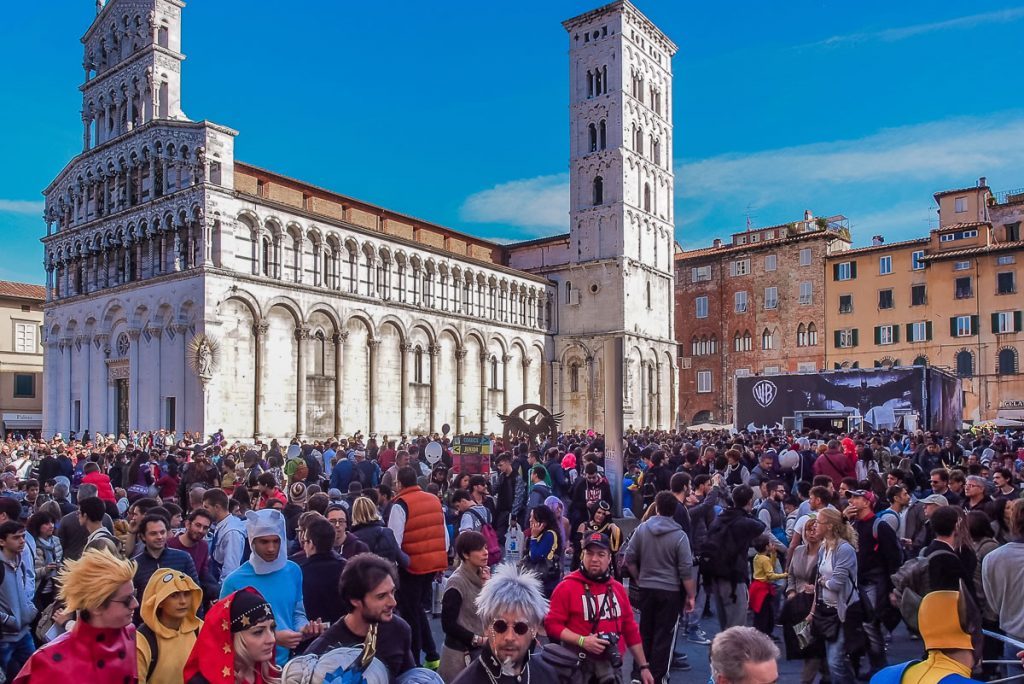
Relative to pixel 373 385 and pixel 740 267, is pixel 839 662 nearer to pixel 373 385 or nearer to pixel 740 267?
pixel 373 385

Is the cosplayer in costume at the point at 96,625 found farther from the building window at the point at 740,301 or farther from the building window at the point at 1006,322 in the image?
the building window at the point at 740,301

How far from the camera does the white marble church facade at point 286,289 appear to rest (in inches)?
1150

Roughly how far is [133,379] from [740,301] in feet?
120

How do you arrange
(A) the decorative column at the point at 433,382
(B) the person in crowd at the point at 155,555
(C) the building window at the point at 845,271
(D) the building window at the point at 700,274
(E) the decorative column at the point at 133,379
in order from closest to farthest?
(B) the person in crowd at the point at 155,555 < (E) the decorative column at the point at 133,379 < (A) the decorative column at the point at 433,382 < (C) the building window at the point at 845,271 < (D) the building window at the point at 700,274

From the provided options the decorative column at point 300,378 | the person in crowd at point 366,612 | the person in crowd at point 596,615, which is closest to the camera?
the person in crowd at point 366,612

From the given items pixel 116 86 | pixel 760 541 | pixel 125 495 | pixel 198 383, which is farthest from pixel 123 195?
pixel 760 541

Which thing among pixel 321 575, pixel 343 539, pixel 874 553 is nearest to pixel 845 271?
pixel 874 553

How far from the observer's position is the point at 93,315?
108 feet

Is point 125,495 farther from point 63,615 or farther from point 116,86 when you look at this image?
point 116,86

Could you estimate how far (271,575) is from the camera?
4598 mm

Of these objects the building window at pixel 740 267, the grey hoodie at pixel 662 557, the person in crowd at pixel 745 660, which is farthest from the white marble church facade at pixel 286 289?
the person in crowd at pixel 745 660

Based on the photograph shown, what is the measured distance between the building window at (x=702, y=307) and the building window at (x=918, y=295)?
41.7 ft

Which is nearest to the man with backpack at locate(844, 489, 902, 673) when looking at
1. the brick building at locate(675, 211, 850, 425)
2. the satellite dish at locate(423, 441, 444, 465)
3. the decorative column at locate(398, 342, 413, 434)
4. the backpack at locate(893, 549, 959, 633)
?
the backpack at locate(893, 549, 959, 633)

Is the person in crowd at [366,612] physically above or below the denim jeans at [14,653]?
above
